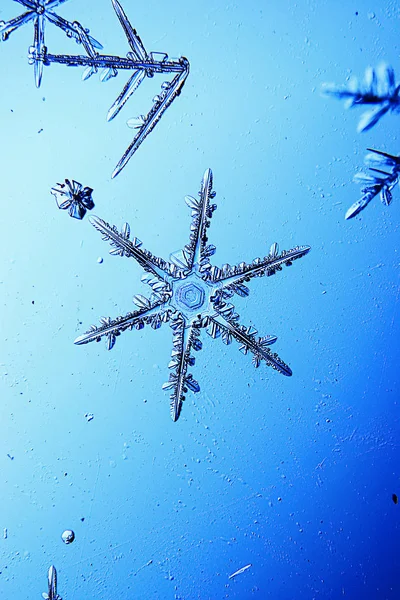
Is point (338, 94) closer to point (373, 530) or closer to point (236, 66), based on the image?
point (236, 66)

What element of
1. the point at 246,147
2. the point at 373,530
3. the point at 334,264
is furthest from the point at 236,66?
the point at 373,530

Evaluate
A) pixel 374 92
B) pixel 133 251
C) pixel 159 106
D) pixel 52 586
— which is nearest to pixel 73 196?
pixel 133 251

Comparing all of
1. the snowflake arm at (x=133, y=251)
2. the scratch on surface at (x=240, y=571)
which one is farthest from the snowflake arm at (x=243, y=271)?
the scratch on surface at (x=240, y=571)

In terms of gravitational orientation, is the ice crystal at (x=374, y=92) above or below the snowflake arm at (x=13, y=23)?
below

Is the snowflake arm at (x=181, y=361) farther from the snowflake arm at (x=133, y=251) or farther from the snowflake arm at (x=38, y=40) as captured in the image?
the snowflake arm at (x=38, y=40)

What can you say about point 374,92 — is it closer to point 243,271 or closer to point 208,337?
point 243,271

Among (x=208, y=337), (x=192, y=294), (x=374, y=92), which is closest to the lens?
(x=374, y=92)

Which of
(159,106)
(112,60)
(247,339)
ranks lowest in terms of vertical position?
(247,339)

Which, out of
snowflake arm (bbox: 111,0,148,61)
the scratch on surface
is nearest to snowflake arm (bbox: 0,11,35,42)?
snowflake arm (bbox: 111,0,148,61)
